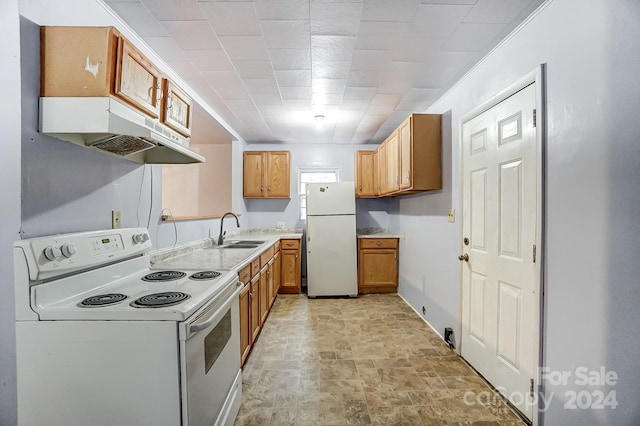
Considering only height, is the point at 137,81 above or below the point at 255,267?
above

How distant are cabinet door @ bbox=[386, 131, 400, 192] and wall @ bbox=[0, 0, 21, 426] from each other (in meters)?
3.03

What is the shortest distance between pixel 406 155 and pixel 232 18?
2.01 m

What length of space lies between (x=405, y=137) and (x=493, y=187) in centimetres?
123

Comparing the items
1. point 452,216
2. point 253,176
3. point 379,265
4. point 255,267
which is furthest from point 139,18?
point 379,265

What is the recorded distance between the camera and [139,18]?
1714 millimetres

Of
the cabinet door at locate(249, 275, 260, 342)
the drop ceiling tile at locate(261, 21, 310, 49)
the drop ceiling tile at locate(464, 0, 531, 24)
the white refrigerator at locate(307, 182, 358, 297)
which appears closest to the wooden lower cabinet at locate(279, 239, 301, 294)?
the white refrigerator at locate(307, 182, 358, 297)

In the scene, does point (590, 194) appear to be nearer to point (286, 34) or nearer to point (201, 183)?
point (286, 34)

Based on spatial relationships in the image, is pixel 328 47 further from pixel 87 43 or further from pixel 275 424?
pixel 275 424

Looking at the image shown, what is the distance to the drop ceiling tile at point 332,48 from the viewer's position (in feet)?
6.35

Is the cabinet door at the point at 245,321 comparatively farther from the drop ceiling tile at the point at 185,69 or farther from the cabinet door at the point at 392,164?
the cabinet door at the point at 392,164

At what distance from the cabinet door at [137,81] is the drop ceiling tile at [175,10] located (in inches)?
14.2

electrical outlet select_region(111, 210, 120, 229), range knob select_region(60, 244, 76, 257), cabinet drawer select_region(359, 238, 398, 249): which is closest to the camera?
range knob select_region(60, 244, 76, 257)

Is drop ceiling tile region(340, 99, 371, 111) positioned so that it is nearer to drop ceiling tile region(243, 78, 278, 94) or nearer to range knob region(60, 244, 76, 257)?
drop ceiling tile region(243, 78, 278, 94)

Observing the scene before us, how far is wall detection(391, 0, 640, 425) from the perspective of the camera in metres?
1.13
